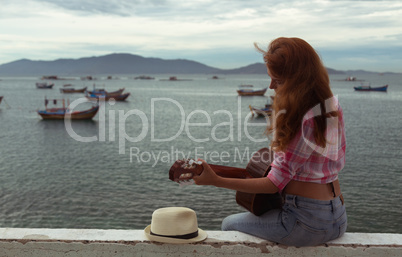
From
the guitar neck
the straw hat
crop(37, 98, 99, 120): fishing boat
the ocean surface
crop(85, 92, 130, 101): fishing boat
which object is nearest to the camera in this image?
the straw hat

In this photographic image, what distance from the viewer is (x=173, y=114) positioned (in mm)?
49031

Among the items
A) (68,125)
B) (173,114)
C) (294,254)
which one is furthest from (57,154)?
(294,254)

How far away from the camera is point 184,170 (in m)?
2.25

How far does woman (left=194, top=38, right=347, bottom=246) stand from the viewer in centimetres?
229

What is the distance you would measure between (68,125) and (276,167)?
39393 millimetres

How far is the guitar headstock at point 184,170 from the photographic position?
2232mm

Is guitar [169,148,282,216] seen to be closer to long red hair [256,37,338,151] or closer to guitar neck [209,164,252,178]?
guitar neck [209,164,252,178]

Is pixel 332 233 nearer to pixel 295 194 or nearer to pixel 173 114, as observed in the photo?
pixel 295 194

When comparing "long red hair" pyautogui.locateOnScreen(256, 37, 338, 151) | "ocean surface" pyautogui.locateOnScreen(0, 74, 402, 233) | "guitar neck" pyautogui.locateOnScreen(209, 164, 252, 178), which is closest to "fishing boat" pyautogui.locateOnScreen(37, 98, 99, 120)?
"ocean surface" pyautogui.locateOnScreen(0, 74, 402, 233)

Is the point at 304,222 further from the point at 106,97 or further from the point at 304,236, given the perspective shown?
the point at 106,97

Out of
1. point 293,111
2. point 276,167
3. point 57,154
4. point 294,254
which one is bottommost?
point 57,154

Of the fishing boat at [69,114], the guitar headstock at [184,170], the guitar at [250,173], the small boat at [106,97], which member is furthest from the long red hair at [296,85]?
the small boat at [106,97]

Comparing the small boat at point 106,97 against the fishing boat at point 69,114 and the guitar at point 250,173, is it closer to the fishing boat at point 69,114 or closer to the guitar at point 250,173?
the fishing boat at point 69,114

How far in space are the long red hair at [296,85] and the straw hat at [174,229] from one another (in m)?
0.74
